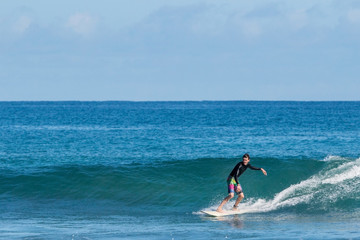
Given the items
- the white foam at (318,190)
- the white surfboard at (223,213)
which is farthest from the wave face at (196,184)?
the white surfboard at (223,213)

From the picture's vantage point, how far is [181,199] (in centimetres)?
2512

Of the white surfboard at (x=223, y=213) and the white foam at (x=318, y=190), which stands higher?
the white foam at (x=318, y=190)

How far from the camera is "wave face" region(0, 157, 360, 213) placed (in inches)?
904

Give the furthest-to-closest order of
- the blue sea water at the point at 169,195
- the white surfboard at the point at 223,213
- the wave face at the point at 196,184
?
the wave face at the point at 196,184 → the white surfboard at the point at 223,213 → the blue sea water at the point at 169,195

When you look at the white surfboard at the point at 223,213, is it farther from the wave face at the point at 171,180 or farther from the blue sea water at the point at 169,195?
the wave face at the point at 171,180

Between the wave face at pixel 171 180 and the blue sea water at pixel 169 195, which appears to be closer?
the blue sea water at pixel 169 195

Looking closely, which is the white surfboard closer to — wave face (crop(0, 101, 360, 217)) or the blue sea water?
the blue sea water

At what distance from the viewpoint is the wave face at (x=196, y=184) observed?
2295cm

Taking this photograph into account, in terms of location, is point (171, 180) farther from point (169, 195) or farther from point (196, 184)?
point (169, 195)

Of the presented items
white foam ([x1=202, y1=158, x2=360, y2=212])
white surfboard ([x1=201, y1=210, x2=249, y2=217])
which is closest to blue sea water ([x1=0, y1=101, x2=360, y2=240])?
white foam ([x1=202, y1=158, x2=360, y2=212])

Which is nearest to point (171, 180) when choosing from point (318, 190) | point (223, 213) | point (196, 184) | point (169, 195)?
point (196, 184)

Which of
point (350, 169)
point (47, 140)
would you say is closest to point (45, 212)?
point (350, 169)

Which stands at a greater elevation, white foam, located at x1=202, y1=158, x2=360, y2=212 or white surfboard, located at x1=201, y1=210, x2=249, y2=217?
white foam, located at x1=202, y1=158, x2=360, y2=212

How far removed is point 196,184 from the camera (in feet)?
89.8
